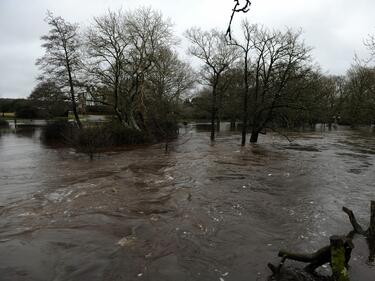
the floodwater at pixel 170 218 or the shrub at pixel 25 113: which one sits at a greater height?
the shrub at pixel 25 113

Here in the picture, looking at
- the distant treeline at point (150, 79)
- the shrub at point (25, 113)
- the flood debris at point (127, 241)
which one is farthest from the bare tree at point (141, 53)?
the shrub at point (25, 113)

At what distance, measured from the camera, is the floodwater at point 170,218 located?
730 cm

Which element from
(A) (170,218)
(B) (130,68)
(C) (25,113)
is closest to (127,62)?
(B) (130,68)

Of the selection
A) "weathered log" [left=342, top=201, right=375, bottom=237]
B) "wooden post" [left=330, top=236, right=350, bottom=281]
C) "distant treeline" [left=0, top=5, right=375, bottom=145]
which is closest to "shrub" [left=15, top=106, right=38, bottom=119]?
"distant treeline" [left=0, top=5, right=375, bottom=145]

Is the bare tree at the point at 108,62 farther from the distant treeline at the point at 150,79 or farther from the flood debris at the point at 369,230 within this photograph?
the flood debris at the point at 369,230

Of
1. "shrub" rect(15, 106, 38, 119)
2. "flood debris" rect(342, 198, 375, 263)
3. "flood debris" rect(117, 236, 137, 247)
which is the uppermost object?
"shrub" rect(15, 106, 38, 119)

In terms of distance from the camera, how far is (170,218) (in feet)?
33.5

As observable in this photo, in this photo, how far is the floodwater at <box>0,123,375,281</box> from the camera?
7.30 m

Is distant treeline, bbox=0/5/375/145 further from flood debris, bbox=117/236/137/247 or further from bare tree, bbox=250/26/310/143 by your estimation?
flood debris, bbox=117/236/137/247

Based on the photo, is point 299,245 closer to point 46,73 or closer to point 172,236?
point 172,236

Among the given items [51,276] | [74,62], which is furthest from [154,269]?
[74,62]

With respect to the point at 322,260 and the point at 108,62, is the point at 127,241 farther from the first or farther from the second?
the point at 108,62

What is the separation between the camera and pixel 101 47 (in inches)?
1223

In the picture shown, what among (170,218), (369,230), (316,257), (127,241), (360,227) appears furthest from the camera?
(170,218)
